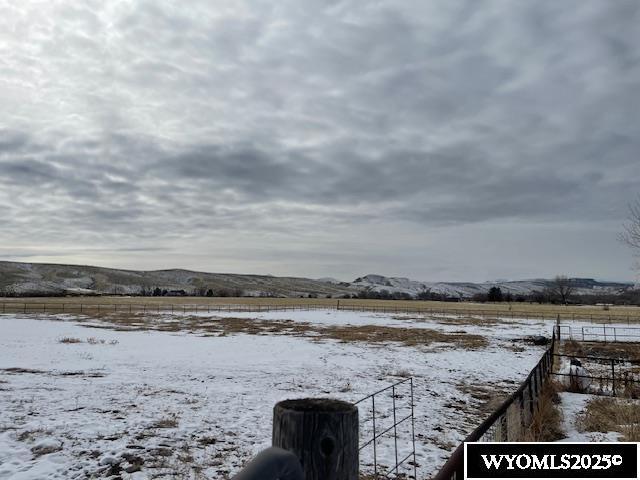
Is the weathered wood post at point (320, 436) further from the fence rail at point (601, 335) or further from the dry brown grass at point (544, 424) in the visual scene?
the fence rail at point (601, 335)

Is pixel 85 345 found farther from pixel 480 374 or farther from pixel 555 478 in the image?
pixel 555 478

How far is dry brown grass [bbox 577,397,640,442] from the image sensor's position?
8602 millimetres

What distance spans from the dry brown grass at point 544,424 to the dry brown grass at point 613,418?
528 mm

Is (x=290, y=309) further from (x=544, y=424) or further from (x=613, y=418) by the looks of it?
(x=544, y=424)

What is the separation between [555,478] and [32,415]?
37.3 feet

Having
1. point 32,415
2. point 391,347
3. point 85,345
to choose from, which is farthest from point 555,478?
point 85,345

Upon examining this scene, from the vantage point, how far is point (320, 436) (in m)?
1.95

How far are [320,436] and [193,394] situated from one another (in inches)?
491

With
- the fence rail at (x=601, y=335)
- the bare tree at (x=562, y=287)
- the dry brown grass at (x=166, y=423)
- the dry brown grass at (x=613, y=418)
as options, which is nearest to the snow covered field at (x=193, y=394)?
the dry brown grass at (x=166, y=423)

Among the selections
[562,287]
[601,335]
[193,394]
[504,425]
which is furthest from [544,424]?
[562,287]

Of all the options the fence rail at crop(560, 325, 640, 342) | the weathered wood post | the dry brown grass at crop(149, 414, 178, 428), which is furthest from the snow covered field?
the fence rail at crop(560, 325, 640, 342)

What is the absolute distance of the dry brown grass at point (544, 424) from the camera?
8.18 meters

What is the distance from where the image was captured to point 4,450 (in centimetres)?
812

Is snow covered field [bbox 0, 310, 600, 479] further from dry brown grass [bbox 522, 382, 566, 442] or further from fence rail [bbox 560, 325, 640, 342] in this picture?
→ fence rail [bbox 560, 325, 640, 342]
